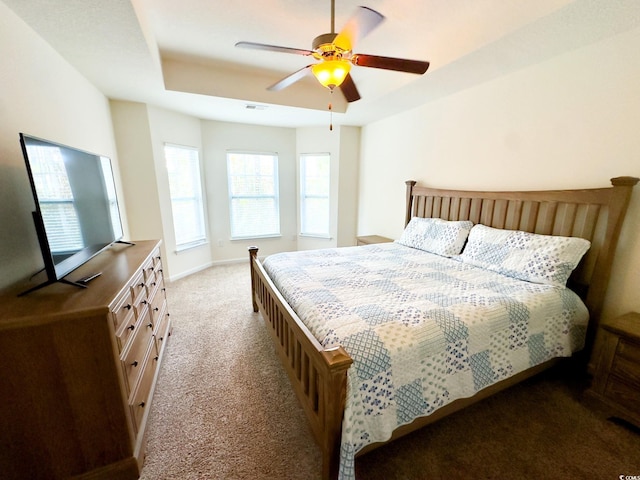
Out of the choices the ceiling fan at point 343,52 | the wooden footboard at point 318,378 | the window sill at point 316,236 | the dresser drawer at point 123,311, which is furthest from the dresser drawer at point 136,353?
the window sill at point 316,236

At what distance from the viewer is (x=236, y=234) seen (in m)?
4.82

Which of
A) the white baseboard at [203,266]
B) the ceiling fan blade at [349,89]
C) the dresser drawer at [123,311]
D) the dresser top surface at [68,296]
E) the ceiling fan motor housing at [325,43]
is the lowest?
the white baseboard at [203,266]

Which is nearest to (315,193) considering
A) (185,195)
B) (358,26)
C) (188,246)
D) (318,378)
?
(185,195)

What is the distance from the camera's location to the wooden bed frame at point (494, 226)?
116cm

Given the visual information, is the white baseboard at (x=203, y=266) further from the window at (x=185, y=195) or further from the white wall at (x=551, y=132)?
the white wall at (x=551, y=132)

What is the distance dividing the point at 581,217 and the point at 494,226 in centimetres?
64

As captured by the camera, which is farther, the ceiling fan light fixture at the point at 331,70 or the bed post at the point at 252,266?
the bed post at the point at 252,266

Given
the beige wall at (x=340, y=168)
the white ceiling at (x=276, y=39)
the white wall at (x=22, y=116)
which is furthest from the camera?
the beige wall at (x=340, y=168)

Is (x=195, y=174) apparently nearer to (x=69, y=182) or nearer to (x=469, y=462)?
(x=69, y=182)

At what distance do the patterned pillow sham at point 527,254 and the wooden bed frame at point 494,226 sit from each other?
16 centimetres

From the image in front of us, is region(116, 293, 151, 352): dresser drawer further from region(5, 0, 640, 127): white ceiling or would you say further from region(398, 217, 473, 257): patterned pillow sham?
region(398, 217, 473, 257): patterned pillow sham

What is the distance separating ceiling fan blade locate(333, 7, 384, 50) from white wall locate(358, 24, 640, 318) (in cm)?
169

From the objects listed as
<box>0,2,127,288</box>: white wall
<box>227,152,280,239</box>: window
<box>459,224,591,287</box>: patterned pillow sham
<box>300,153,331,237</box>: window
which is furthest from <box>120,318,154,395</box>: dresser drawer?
<box>300,153,331,237</box>: window

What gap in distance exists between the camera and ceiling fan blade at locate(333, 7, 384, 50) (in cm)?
146
